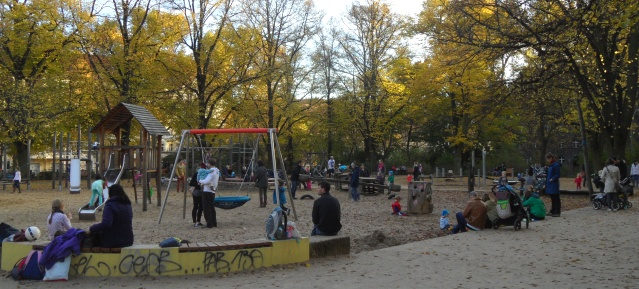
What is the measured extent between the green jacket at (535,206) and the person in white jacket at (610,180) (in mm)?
3038

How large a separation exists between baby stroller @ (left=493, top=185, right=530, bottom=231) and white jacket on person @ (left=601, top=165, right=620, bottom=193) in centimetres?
517

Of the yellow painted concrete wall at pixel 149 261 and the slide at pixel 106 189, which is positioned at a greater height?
the slide at pixel 106 189

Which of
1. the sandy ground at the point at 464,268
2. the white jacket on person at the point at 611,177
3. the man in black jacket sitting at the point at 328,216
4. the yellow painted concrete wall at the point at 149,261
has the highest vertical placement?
the white jacket on person at the point at 611,177

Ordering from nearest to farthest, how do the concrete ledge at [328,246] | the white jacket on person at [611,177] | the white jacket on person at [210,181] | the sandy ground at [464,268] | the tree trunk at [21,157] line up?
the sandy ground at [464,268] → the concrete ledge at [328,246] → the white jacket on person at [210,181] → the white jacket on person at [611,177] → the tree trunk at [21,157]

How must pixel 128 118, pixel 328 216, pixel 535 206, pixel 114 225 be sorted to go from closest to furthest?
pixel 114 225 → pixel 328 216 → pixel 535 206 → pixel 128 118

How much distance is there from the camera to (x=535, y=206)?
47.8 feet

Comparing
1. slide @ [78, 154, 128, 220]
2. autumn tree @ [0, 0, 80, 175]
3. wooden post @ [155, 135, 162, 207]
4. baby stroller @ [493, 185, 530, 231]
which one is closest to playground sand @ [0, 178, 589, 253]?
slide @ [78, 154, 128, 220]

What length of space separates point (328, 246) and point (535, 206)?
7.62 m

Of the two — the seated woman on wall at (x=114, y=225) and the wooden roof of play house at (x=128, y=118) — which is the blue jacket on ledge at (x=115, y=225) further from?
the wooden roof of play house at (x=128, y=118)

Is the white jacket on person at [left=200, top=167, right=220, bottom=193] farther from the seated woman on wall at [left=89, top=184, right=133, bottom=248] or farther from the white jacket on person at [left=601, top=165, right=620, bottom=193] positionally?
the white jacket on person at [left=601, top=165, right=620, bottom=193]

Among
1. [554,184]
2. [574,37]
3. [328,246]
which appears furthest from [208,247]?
[574,37]

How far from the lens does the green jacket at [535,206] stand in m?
14.4

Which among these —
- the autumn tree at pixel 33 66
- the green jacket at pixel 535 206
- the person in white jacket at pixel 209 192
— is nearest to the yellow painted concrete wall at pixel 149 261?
the person in white jacket at pixel 209 192

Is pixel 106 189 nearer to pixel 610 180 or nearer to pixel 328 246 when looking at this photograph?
pixel 328 246
